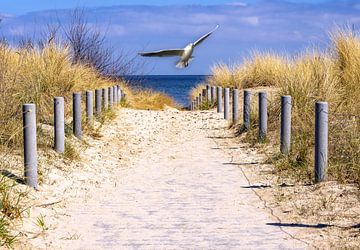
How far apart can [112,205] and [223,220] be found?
1.39 meters

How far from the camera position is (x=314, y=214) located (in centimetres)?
706

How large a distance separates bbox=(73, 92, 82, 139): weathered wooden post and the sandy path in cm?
46

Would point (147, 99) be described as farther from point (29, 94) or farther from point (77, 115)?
point (29, 94)

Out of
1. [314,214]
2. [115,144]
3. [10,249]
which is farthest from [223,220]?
→ [115,144]

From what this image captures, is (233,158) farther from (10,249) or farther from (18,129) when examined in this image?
(10,249)

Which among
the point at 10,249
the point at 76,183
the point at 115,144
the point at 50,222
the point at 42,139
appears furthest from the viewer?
the point at 115,144

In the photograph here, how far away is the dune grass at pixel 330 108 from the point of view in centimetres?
895

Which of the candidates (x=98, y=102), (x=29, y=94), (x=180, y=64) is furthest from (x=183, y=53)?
(x=98, y=102)

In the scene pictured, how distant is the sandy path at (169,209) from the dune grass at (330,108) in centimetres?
91

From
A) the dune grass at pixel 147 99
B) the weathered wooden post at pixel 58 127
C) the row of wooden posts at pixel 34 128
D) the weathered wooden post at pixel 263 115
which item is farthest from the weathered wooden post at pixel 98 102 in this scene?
the dune grass at pixel 147 99

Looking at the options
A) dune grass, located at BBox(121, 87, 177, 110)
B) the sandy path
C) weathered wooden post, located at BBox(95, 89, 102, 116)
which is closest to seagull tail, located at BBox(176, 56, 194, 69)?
the sandy path

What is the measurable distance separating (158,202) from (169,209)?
416mm

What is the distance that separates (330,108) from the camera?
12.4 m

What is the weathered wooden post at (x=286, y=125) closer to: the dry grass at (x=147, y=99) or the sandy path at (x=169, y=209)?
the sandy path at (x=169, y=209)
